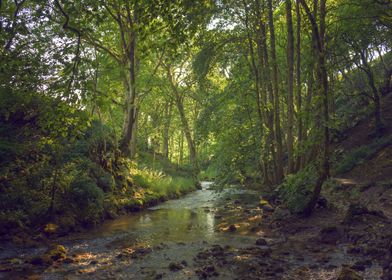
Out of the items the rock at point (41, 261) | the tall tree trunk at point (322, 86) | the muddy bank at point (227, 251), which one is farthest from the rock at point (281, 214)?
the rock at point (41, 261)

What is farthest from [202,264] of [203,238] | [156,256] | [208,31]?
[208,31]

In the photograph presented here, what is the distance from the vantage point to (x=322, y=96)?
9.11 metres

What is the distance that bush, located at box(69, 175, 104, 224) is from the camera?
1162 centimetres

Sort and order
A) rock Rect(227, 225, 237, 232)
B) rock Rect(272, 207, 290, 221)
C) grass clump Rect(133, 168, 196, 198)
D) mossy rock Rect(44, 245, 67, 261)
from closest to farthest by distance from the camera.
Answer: mossy rock Rect(44, 245, 67, 261) → rock Rect(227, 225, 237, 232) → rock Rect(272, 207, 290, 221) → grass clump Rect(133, 168, 196, 198)

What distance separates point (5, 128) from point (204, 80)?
8.56 meters

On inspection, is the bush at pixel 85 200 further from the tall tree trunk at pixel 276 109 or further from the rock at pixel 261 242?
the tall tree trunk at pixel 276 109

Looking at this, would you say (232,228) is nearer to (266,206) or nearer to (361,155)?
(266,206)

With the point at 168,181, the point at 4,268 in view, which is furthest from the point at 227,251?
the point at 168,181

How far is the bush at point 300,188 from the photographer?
419 inches

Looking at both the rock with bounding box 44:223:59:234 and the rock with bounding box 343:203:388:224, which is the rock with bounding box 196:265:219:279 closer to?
the rock with bounding box 343:203:388:224

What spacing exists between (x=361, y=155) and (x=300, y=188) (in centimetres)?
1067

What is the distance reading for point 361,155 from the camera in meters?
19.9

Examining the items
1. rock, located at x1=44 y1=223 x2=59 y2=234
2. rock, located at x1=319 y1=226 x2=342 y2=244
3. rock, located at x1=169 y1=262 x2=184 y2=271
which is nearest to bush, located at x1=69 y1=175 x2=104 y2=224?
rock, located at x1=44 y1=223 x2=59 y2=234

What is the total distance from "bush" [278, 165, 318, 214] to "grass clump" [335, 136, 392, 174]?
9569mm
